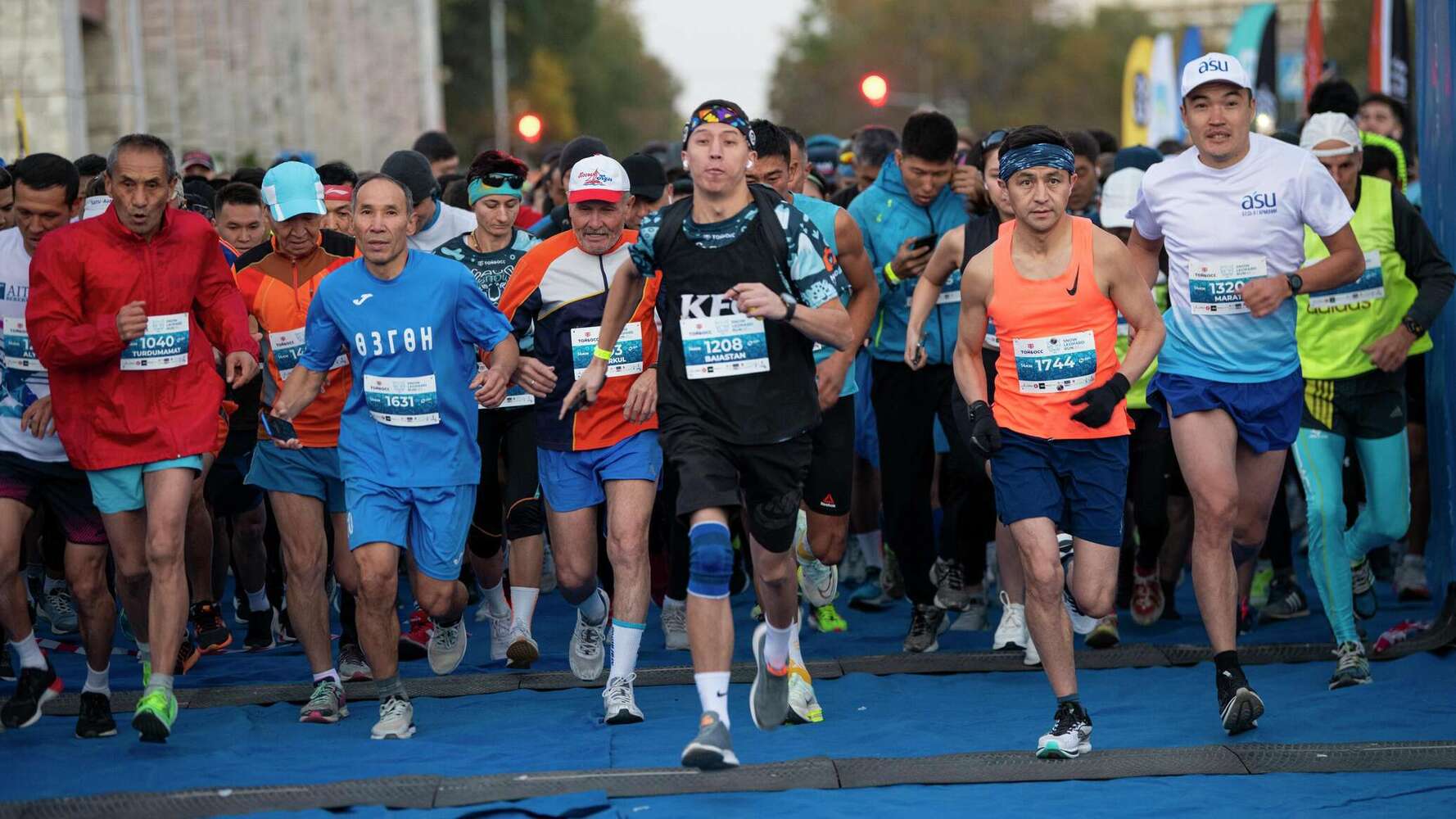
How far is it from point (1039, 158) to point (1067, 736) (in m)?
2.10

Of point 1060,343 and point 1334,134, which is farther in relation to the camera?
point 1334,134

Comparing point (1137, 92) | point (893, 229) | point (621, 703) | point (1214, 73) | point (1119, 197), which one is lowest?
point (621, 703)

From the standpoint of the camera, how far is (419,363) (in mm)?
7594

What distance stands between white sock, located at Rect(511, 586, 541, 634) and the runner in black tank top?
2.01m

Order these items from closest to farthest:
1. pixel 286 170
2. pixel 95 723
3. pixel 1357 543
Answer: pixel 95 723
pixel 286 170
pixel 1357 543

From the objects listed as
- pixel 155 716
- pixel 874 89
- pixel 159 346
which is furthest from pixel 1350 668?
pixel 874 89

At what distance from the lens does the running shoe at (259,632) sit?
32.9ft

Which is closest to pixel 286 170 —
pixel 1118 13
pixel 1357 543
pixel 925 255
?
pixel 925 255

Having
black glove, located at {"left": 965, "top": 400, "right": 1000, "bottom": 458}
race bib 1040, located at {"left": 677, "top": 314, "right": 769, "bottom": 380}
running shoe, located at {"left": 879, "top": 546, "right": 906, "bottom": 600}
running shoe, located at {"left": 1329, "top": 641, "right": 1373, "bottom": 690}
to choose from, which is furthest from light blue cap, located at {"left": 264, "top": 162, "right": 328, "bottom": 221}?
running shoe, located at {"left": 1329, "top": 641, "right": 1373, "bottom": 690}

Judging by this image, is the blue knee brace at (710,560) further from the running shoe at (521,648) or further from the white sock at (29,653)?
the white sock at (29,653)

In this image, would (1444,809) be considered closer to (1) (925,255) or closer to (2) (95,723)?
(1) (925,255)

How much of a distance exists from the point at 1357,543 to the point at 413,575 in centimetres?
445

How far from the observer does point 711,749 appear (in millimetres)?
6609

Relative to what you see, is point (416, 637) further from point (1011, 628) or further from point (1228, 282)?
point (1228, 282)
